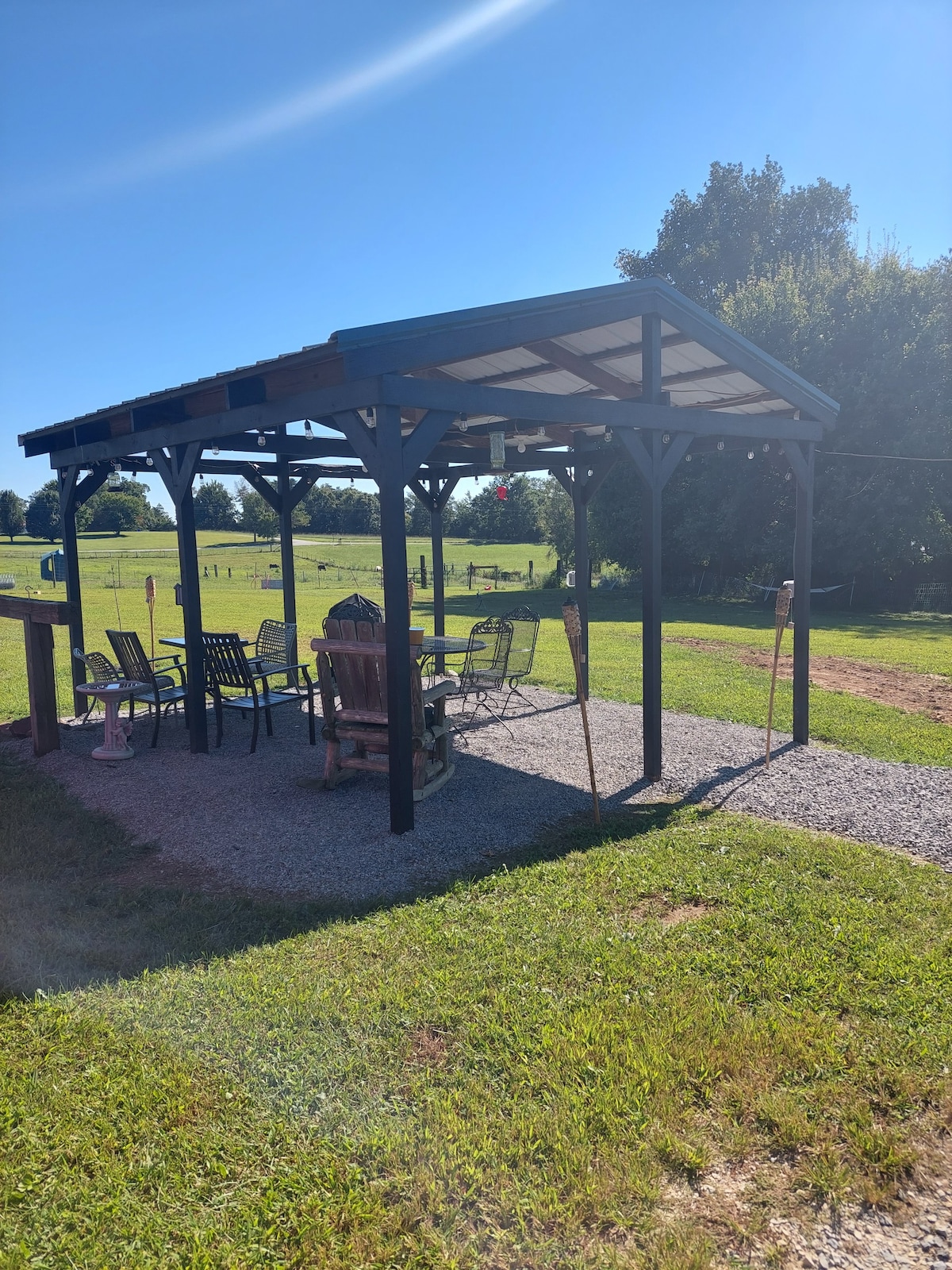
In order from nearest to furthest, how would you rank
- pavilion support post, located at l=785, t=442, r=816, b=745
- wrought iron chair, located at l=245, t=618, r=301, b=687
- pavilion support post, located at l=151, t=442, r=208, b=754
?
pavilion support post, located at l=151, t=442, r=208, b=754
pavilion support post, located at l=785, t=442, r=816, b=745
wrought iron chair, located at l=245, t=618, r=301, b=687

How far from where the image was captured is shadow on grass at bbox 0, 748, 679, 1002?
3.86m

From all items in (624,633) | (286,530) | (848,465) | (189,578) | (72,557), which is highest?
(848,465)

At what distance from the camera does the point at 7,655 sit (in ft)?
46.6

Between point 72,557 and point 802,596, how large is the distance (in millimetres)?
8345

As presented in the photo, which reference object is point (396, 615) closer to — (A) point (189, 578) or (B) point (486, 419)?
(A) point (189, 578)

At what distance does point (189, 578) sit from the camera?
7.68 meters

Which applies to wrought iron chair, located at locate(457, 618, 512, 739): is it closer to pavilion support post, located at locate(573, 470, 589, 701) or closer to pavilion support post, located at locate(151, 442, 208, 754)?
pavilion support post, located at locate(573, 470, 589, 701)

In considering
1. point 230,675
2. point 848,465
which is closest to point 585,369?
point 230,675

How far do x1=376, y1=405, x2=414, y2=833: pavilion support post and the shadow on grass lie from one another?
0.84 metres

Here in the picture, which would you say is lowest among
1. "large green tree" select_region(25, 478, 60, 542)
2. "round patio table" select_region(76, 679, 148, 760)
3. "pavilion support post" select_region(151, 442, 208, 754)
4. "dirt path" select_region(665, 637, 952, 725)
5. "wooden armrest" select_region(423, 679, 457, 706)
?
"dirt path" select_region(665, 637, 952, 725)

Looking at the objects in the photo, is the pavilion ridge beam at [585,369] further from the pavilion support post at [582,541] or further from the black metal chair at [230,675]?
the black metal chair at [230,675]

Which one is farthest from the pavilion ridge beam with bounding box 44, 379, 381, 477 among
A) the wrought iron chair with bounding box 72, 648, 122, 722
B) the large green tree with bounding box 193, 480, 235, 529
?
the large green tree with bounding box 193, 480, 235, 529

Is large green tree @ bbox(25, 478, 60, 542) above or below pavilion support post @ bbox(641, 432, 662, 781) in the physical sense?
above

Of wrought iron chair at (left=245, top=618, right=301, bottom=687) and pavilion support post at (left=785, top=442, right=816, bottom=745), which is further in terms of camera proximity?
wrought iron chair at (left=245, top=618, right=301, bottom=687)
